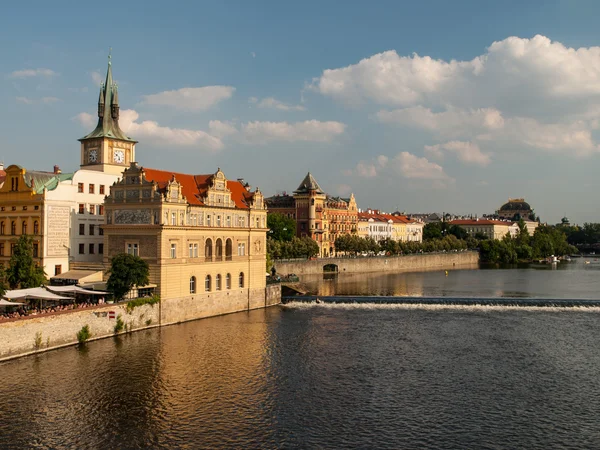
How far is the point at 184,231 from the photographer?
175 feet

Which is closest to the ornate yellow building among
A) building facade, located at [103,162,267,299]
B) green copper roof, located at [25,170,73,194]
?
green copper roof, located at [25,170,73,194]

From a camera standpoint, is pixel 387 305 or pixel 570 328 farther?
pixel 387 305

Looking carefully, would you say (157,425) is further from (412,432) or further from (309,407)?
(412,432)

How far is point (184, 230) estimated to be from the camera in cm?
5338

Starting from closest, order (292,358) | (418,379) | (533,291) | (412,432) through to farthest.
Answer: (412,432) → (418,379) → (292,358) → (533,291)

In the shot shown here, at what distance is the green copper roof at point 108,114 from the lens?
64.3 meters

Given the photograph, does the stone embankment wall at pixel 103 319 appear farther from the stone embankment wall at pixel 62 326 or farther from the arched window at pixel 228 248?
the arched window at pixel 228 248

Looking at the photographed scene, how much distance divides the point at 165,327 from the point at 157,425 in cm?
2218

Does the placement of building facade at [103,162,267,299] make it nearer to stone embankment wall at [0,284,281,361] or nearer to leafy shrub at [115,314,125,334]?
stone embankment wall at [0,284,281,361]

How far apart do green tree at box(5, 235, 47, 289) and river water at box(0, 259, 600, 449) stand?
27.1 ft

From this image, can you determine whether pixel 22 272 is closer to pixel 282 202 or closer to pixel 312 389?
pixel 312 389

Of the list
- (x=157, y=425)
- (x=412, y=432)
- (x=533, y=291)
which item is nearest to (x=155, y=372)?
(x=157, y=425)

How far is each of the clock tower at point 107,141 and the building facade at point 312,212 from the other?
7528 centimetres

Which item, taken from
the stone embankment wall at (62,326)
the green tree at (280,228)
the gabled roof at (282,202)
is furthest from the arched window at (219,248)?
the gabled roof at (282,202)
